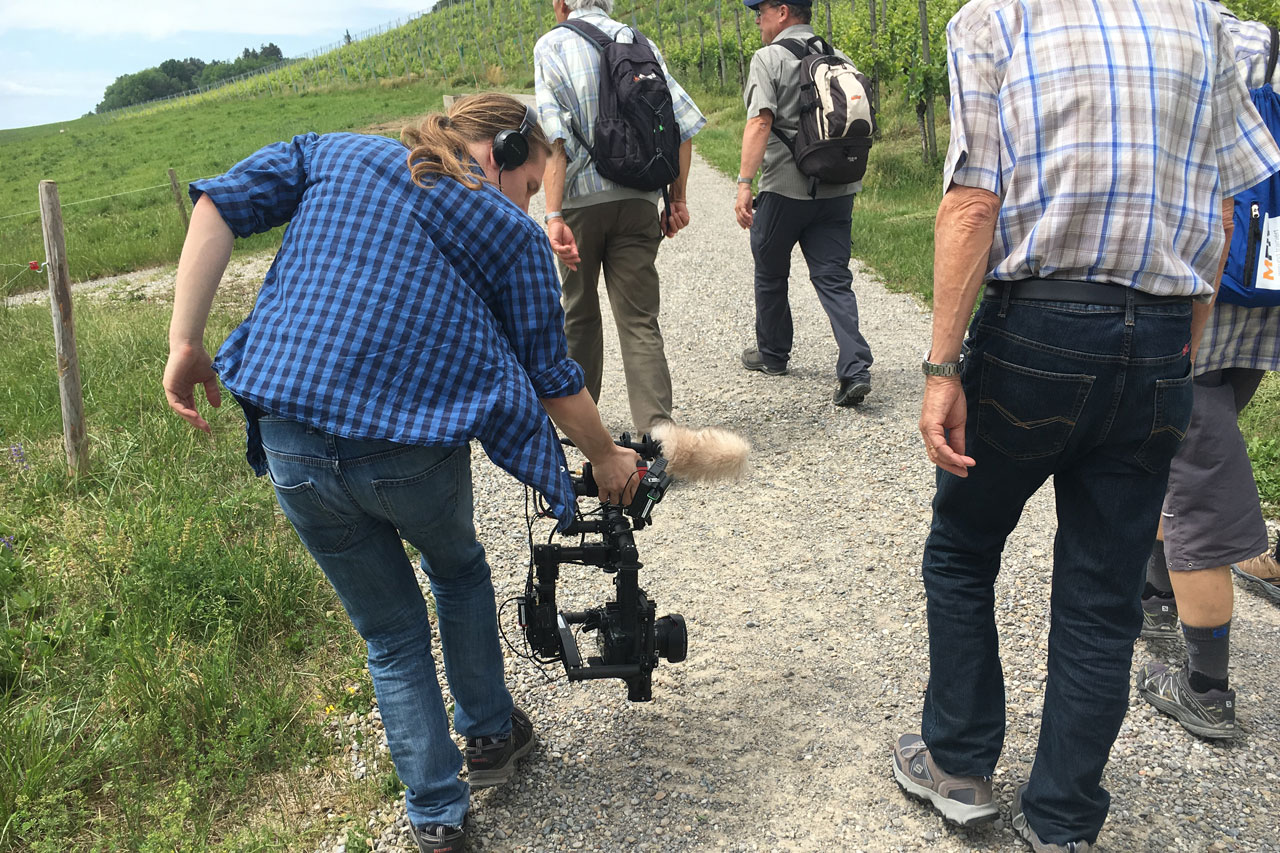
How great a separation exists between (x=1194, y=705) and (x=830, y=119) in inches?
141

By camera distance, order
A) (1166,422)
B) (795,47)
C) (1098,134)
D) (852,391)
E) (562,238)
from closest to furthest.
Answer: (1098,134), (1166,422), (562,238), (795,47), (852,391)

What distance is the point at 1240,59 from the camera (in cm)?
285

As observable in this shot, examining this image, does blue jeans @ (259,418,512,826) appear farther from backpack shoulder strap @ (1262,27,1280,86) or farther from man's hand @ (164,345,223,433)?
backpack shoulder strap @ (1262,27,1280,86)

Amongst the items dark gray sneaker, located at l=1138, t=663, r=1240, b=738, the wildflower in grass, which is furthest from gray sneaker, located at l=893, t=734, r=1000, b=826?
the wildflower in grass

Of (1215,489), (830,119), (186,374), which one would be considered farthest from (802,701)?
(830,119)

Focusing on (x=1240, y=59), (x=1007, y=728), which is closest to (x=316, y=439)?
(x=1007, y=728)

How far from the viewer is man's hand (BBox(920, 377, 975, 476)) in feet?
7.35

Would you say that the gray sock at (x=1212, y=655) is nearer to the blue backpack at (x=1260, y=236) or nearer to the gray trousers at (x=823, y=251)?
the blue backpack at (x=1260, y=236)

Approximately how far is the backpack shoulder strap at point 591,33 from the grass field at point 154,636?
2799 millimetres

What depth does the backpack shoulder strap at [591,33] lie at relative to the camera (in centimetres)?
466

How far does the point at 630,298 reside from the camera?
199 inches

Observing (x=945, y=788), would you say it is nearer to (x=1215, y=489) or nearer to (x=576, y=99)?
(x=1215, y=489)

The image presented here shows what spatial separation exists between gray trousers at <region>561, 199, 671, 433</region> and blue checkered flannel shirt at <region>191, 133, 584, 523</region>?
2665 mm

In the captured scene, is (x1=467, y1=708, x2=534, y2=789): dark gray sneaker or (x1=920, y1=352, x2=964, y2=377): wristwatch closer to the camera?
(x1=920, y1=352, x2=964, y2=377): wristwatch
